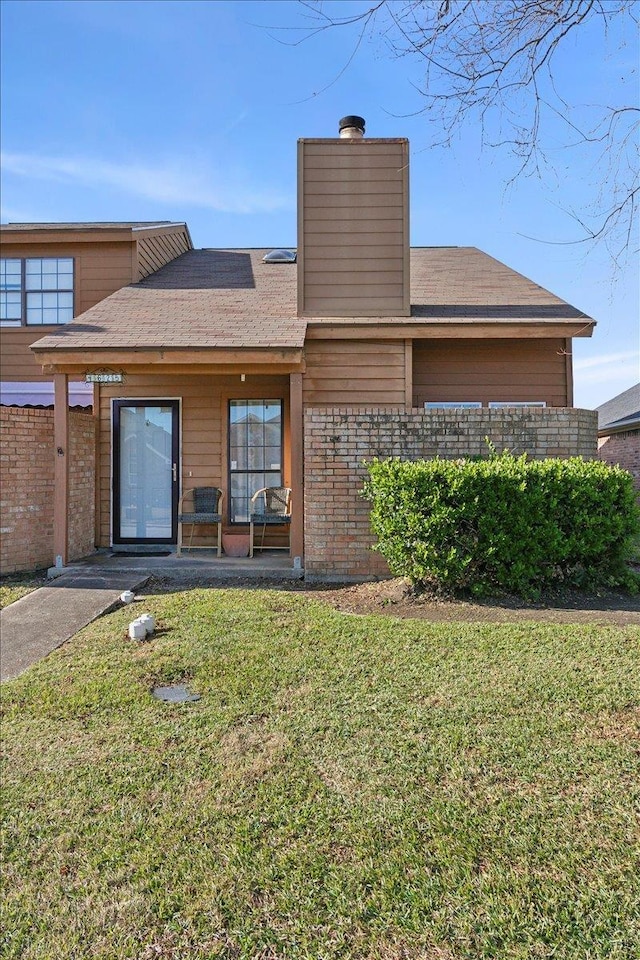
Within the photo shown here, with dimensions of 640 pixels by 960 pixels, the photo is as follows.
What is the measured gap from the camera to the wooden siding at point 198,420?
9305 mm

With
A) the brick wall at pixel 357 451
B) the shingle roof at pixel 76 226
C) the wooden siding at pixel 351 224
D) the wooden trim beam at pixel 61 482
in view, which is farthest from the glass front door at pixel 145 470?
the shingle roof at pixel 76 226

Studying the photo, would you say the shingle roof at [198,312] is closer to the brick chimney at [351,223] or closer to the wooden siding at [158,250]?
the wooden siding at [158,250]

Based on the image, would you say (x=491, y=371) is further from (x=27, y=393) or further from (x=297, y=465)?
(x=27, y=393)

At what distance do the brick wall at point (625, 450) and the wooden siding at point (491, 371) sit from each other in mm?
9348

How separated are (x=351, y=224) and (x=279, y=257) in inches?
148

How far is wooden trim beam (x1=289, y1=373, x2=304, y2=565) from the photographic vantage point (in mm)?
7258

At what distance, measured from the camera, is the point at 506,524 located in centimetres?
587

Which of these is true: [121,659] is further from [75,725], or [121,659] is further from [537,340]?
[537,340]

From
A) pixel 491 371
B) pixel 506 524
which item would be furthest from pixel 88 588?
pixel 491 371

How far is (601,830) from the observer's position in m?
2.47

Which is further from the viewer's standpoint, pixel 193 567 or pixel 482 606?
pixel 193 567

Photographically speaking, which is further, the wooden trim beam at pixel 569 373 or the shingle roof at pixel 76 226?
the shingle roof at pixel 76 226

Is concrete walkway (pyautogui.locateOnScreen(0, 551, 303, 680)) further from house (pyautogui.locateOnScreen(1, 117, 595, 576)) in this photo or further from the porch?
house (pyautogui.locateOnScreen(1, 117, 595, 576))

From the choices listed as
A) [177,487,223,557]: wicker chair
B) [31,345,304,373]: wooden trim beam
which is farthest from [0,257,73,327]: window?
[177,487,223,557]: wicker chair
